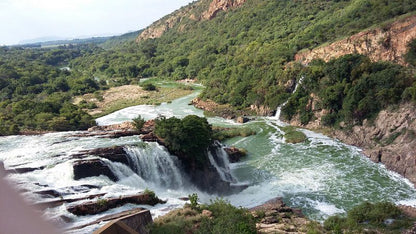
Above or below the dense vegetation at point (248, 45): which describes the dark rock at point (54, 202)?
below

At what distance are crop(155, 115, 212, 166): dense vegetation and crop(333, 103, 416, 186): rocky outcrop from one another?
12.4m

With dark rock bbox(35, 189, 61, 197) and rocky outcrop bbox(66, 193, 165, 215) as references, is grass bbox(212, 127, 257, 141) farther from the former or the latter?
dark rock bbox(35, 189, 61, 197)

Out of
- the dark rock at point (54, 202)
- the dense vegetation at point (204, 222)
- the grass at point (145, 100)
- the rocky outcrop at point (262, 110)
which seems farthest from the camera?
the grass at point (145, 100)

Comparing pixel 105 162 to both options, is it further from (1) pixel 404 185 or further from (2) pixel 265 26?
(2) pixel 265 26

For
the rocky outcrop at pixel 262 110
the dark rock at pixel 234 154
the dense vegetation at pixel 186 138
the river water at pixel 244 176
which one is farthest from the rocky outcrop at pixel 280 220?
the rocky outcrop at pixel 262 110

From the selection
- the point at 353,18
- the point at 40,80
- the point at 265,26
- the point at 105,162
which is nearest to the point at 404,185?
the point at 105,162

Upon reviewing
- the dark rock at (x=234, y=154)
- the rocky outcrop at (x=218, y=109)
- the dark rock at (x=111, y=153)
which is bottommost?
the dark rock at (x=234, y=154)

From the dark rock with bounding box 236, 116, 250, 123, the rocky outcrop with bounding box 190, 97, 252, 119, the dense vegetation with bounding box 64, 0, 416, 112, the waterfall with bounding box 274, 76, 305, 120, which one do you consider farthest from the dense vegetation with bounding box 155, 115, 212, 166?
the dense vegetation with bounding box 64, 0, 416, 112

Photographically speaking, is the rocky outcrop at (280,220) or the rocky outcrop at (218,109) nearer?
the rocky outcrop at (280,220)

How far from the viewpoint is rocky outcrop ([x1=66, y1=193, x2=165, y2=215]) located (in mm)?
12038

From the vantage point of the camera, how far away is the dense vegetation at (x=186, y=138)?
61.9 feet

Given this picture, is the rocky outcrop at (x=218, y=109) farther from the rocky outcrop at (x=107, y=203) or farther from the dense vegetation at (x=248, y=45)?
the rocky outcrop at (x=107, y=203)

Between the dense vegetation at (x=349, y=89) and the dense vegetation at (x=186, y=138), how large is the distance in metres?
14.1

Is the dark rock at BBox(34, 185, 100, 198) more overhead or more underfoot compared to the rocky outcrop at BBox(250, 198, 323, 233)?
more overhead
